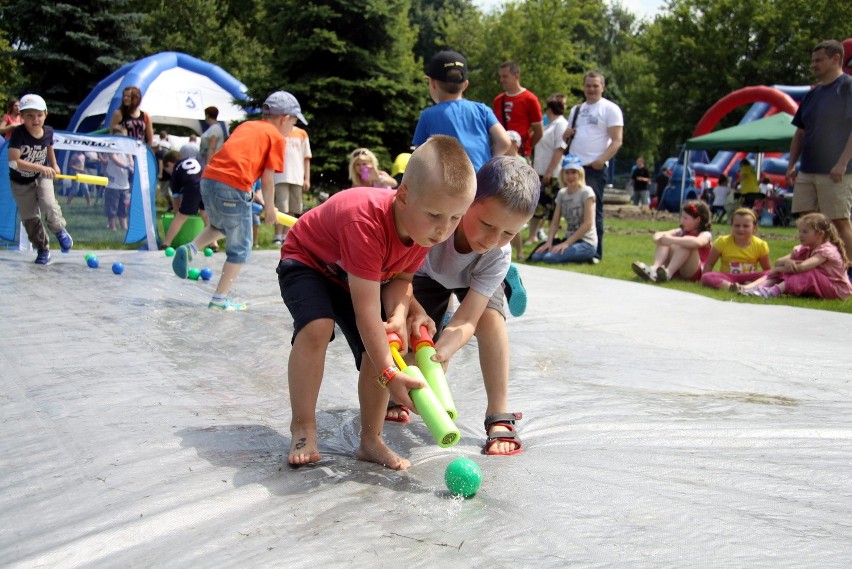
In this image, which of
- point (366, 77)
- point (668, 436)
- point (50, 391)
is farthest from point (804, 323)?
point (366, 77)

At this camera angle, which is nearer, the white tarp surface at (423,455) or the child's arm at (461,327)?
the white tarp surface at (423,455)

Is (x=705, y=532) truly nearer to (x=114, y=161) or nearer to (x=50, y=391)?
(x=50, y=391)

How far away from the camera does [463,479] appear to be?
2.21 meters

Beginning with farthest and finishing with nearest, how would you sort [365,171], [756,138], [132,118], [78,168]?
[756,138]
[132,118]
[78,168]
[365,171]

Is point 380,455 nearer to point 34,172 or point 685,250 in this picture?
point 685,250

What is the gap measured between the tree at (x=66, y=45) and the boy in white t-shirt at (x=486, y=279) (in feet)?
67.0

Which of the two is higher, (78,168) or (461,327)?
(78,168)

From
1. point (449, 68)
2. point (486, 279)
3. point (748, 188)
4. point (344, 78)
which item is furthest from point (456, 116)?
point (748, 188)

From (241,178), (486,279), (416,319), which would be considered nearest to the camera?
(416,319)

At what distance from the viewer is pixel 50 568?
181cm

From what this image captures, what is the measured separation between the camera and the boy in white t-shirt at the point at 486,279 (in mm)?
2633

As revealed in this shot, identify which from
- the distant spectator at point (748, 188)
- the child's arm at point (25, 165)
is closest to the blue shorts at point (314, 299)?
the child's arm at point (25, 165)

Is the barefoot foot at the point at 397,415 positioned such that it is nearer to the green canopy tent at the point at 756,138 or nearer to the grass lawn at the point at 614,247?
the grass lawn at the point at 614,247

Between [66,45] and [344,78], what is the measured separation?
9746 millimetres
